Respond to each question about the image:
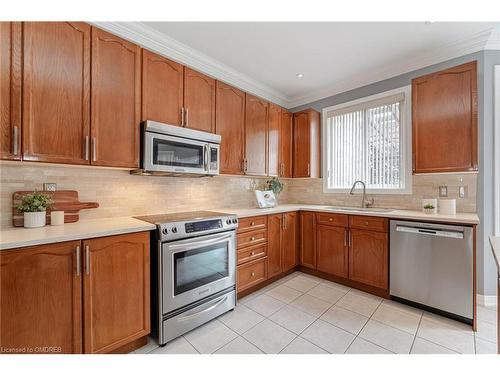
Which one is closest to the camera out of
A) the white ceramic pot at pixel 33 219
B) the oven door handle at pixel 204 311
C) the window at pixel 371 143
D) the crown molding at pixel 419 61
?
the white ceramic pot at pixel 33 219

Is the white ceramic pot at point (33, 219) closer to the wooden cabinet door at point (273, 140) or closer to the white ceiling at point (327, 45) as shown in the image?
the white ceiling at point (327, 45)

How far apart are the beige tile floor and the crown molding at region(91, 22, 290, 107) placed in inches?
A: 102

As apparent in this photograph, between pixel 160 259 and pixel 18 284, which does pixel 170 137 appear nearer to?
pixel 160 259

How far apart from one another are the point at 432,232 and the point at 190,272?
222 centimetres

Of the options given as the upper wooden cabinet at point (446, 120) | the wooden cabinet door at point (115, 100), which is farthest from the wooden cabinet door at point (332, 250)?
the wooden cabinet door at point (115, 100)

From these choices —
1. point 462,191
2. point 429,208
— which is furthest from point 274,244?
point 462,191

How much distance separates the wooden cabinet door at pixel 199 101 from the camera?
2344 mm

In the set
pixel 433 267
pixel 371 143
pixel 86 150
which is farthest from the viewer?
pixel 371 143

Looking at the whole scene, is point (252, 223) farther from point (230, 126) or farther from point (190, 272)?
point (230, 126)

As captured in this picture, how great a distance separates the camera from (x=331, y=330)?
1.89m

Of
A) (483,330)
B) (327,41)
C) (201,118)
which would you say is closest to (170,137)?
(201,118)

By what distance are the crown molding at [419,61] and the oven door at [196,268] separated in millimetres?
2670

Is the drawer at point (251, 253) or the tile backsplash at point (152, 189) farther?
the drawer at point (251, 253)
